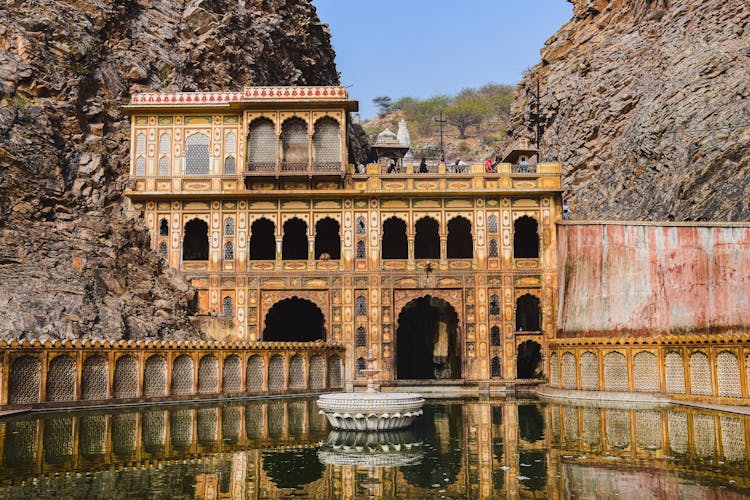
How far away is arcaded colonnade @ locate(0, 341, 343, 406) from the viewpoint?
19906mm

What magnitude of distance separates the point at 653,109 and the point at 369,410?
31.6m

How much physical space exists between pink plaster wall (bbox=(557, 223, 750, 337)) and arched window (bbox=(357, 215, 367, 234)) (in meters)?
8.68

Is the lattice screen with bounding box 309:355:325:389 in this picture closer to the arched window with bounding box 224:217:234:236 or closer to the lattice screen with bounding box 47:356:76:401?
the arched window with bounding box 224:217:234:236

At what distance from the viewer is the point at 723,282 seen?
2366 cm

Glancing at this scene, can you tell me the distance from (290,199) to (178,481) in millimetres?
21858

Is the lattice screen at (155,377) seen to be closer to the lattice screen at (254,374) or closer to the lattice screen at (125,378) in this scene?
the lattice screen at (125,378)

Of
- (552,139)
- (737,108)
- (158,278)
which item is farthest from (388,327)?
(552,139)

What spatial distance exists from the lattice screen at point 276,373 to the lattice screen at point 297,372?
381 mm

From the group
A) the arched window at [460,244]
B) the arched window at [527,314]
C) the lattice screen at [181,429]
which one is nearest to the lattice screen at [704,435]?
the lattice screen at [181,429]

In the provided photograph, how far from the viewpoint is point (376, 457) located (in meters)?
12.2

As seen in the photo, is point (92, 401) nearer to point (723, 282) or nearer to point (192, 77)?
point (723, 282)

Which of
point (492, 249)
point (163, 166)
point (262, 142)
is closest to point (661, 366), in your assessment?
point (492, 249)

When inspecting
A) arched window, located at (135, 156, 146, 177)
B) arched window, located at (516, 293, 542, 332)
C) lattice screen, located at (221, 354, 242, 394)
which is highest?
arched window, located at (135, 156, 146, 177)

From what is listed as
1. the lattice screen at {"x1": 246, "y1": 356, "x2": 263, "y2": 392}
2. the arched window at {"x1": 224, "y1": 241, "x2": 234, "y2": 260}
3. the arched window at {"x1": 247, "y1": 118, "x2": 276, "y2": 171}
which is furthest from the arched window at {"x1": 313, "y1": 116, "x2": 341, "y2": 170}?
the lattice screen at {"x1": 246, "y1": 356, "x2": 263, "y2": 392}
